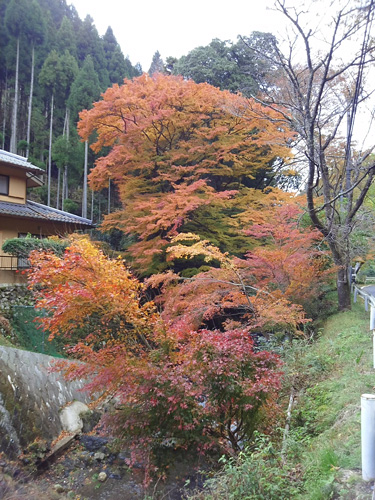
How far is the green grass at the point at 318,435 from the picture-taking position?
12.1ft

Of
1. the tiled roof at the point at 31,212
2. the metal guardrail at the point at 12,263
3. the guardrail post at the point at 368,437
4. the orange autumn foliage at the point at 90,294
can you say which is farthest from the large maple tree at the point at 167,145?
the guardrail post at the point at 368,437

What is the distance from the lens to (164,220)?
45.4 feet

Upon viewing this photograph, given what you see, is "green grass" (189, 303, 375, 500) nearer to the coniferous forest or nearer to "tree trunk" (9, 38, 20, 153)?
the coniferous forest

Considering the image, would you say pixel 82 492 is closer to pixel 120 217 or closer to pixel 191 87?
pixel 120 217

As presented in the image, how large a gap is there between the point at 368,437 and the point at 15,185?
18858mm

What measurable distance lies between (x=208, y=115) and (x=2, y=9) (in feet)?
109

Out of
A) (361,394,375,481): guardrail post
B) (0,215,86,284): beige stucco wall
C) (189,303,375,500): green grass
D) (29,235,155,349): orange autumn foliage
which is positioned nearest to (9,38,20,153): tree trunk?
(0,215,86,284): beige stucco wall

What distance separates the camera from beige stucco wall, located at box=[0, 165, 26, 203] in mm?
17641

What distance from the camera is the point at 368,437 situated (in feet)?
10.5

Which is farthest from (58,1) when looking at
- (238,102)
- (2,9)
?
(238,102)

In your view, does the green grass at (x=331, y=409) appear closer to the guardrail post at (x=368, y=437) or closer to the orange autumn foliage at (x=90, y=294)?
the guardrail post at (x=368, y=437)

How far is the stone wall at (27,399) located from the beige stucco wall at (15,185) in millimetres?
11254

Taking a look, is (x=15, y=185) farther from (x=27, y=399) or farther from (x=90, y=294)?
(x=90, y=294)

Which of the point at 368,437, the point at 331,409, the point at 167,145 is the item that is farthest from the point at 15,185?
the point at 368,437
